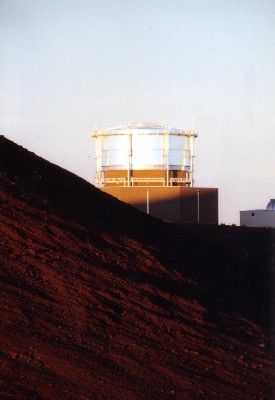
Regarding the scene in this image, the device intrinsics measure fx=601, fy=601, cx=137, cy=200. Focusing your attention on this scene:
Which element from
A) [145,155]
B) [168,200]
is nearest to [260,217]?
[168,200]

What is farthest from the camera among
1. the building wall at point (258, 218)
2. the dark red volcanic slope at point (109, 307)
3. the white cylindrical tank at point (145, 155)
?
the building wall at point (258, 218)

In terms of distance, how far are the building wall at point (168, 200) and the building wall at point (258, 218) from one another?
389cm

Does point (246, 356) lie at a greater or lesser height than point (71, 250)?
lesser

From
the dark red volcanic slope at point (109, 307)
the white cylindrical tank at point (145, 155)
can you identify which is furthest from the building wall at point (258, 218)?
the dark red volcanic slope at point (109, 307)

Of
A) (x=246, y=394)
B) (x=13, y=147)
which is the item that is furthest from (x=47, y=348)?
(x=13, y=147)

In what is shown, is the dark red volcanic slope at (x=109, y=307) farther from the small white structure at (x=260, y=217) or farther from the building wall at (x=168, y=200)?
the small white structure at (x=260, y=217)

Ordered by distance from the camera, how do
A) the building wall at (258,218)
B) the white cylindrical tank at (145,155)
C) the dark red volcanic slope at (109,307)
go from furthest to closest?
the building wall at (258,218) < the white cylindrical tank at (145,155) < the dark red volcanic slope at (109,307)

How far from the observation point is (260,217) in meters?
34.6

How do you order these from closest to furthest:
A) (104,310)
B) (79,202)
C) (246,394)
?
1. (246,394)
2. (104,310)
3. (79,202)

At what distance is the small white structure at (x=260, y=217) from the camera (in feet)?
112

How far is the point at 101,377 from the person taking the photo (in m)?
7.13

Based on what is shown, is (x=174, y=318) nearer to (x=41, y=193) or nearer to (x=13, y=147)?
(x=41, y=193)

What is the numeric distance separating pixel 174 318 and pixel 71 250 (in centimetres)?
210

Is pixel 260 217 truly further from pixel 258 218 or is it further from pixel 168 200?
pixel 168 200
